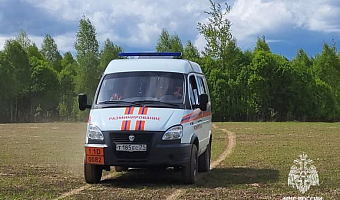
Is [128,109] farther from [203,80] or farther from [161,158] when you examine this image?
[203,80]

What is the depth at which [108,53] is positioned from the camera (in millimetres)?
83188

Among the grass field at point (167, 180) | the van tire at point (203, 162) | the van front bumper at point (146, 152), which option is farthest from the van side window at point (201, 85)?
the van front bumper at point (146, 152)

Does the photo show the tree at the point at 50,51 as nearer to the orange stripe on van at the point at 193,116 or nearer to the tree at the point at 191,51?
the tree at the point at 191,51

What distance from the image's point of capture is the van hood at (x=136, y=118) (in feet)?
37.0

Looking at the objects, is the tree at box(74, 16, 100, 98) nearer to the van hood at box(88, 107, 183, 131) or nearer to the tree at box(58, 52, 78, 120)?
the tree at box(58, 52, 78, 120)

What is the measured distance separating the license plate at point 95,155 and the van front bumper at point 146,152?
9 centimetres

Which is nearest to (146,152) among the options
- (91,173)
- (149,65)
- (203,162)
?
(91,173)

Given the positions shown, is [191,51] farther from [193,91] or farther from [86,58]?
[193,91]

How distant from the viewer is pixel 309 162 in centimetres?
1622

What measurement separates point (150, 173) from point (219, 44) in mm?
49694

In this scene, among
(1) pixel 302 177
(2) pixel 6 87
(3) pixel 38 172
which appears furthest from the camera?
(2) pixel 6 87

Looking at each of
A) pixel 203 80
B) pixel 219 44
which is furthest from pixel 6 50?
pixel 203 80

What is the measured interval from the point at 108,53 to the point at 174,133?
2865 inches

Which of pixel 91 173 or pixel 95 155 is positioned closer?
pixel 95 155
